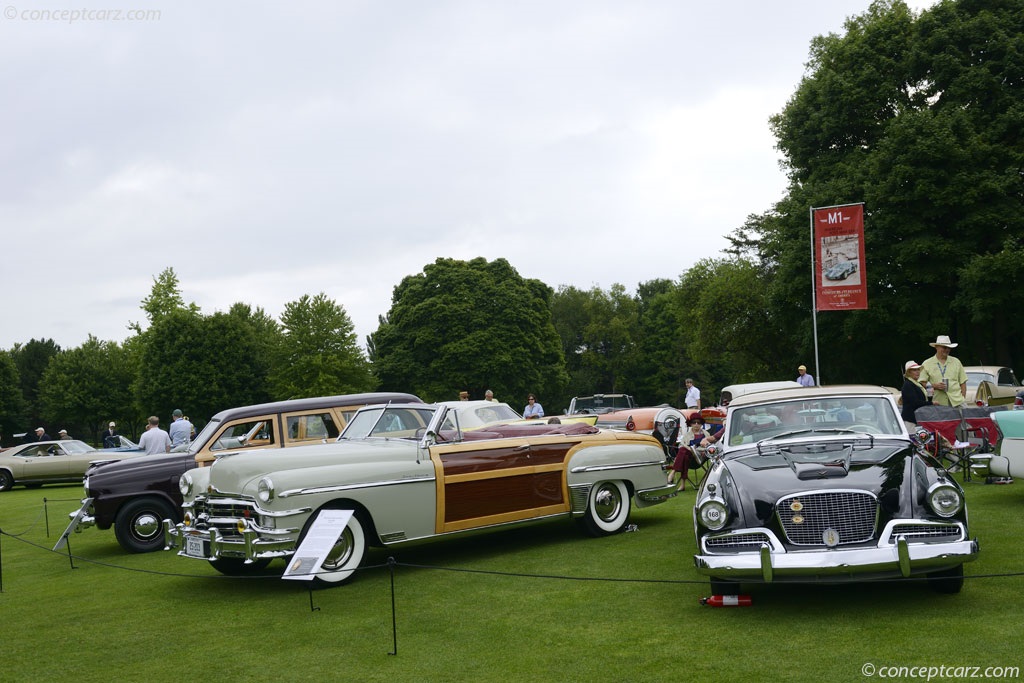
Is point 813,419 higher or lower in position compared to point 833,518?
higher

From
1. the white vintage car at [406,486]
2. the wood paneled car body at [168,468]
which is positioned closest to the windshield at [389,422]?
the white vintage car at [406,486]

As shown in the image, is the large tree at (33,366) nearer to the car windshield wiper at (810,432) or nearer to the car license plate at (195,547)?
the car license plate at (195,547)

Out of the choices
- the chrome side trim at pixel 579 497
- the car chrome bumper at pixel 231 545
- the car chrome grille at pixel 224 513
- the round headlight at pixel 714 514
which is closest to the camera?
the round headlight at pixel 714 514

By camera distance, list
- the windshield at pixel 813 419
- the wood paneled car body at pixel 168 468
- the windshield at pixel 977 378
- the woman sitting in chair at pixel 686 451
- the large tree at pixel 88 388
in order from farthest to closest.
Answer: the large tree at pixel 88 388
the windshield at pixel 977 378
the woman sitting in chair at pixel 686 451
the wood paneled car body at pixel 168 468
the windshield at pixel 813 419

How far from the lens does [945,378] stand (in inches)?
505

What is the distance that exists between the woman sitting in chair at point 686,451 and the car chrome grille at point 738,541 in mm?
6490

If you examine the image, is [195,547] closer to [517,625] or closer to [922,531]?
[517,625]

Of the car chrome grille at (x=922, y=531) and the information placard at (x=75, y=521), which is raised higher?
the car chrome grille at (x=922, y=531)

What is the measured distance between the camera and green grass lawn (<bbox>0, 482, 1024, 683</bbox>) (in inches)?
219

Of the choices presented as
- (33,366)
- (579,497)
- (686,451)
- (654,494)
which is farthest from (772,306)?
(33,366)

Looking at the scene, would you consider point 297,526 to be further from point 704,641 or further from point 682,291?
point 682,291

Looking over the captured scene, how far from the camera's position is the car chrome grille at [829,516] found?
6.31 m

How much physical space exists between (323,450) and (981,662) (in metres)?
5.84

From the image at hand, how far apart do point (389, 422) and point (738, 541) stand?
466 cm
